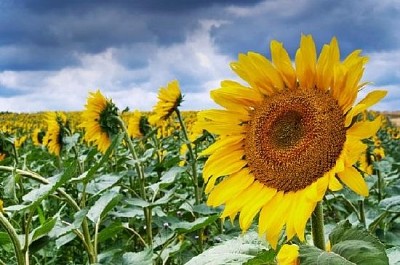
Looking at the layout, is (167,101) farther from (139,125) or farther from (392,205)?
(392,205)

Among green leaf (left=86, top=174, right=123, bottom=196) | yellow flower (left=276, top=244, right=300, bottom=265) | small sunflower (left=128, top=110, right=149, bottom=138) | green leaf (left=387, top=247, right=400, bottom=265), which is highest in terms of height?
small sunflower (left=128, top=110, right=149, bottom=138)

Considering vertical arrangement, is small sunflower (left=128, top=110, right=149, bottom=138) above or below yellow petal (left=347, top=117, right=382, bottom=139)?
above

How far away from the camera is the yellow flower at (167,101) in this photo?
4.24 meters

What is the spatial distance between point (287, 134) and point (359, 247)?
0.36 m

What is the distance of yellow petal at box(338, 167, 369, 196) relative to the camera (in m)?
1.33

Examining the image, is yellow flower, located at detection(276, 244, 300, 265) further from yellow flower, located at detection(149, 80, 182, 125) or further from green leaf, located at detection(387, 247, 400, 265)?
yellow flower, located at detection(149, 80, 182, 125)

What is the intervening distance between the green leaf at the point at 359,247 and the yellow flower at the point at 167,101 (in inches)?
116

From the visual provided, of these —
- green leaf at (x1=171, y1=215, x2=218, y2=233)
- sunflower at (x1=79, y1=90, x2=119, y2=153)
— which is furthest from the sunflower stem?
sunflower at (x1=79, y1=90, x2=119, y2=153)

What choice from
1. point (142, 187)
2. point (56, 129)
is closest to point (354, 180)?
point (142, 187)

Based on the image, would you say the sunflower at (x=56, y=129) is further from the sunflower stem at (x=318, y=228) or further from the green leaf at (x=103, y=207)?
the sunflower stem at (x=318, y=228)

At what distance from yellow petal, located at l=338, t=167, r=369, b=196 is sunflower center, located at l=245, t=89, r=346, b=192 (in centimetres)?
6

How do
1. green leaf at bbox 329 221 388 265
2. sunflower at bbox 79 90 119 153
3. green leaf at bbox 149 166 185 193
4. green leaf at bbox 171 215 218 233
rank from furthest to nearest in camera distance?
sunflower at bbox 79 90 119 153 < green leaf at bbox 149 166 185 193 < green leaf at bbox 171 215 218 233 < green leaf at bbox 329 221 388 265

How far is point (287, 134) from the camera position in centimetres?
152

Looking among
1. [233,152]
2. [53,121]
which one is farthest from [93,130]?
[233,152]
